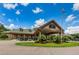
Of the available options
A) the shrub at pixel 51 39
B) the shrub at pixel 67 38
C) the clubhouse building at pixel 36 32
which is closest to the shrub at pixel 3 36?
the clubhouse building at pixel 36 32

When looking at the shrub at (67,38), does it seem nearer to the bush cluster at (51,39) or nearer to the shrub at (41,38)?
the bush cluster at (51,39)

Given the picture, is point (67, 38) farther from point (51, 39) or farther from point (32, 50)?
point (32, 50)

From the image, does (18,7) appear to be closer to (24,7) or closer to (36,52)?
(24,7)

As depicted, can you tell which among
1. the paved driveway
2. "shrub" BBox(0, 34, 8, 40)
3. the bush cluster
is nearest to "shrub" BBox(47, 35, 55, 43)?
the bush cluster

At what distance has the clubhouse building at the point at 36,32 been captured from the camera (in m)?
3.44

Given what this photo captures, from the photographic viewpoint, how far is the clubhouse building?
3.44m

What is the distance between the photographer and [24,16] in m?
3.44

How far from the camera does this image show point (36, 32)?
11.4 ft

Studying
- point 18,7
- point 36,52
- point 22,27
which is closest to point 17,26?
point 22,27

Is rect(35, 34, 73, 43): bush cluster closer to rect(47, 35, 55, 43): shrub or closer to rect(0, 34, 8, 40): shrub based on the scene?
rect(47, 35, 55, 43): shrub

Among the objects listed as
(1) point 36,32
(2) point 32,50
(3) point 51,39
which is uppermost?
(1) point 36,32

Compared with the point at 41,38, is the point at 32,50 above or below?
below

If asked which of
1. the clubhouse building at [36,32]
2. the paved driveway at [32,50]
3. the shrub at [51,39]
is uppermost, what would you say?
the clubhouse building at [36,32]

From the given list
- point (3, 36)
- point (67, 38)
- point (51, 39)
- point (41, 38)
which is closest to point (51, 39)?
point (51, 39)
